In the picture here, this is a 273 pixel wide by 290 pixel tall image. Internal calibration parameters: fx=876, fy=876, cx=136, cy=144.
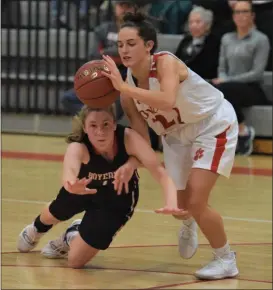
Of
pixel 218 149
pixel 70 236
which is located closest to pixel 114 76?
pixel 218 149

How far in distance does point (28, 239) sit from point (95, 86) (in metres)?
1.11

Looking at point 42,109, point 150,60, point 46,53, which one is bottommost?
point 42,109

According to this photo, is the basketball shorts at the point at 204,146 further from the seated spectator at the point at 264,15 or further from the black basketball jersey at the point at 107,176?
the seated spectator at the point at 264,15

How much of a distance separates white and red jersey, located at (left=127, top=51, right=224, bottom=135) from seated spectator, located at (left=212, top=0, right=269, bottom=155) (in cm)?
461

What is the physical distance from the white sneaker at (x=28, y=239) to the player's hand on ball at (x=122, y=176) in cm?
77

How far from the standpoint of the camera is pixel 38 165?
8.65 m

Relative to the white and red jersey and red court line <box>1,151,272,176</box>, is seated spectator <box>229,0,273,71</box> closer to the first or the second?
red court line <box>1,151,272,176</box>

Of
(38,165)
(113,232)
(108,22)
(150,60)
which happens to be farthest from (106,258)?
(108,22)

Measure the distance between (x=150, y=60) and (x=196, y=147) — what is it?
1.84 feet

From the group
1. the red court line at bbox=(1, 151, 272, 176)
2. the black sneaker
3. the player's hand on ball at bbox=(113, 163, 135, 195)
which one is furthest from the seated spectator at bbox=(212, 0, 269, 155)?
the player's hand on ball at bbox=(113, 163, 135, 195)

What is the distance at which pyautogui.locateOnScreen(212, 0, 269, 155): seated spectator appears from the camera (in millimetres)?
9539

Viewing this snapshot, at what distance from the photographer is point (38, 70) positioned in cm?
1140

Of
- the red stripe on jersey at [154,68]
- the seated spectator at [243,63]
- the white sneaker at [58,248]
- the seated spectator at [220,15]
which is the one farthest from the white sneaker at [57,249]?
the seated spectator at [220,15]

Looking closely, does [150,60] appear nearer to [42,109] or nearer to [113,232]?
[113,232]
